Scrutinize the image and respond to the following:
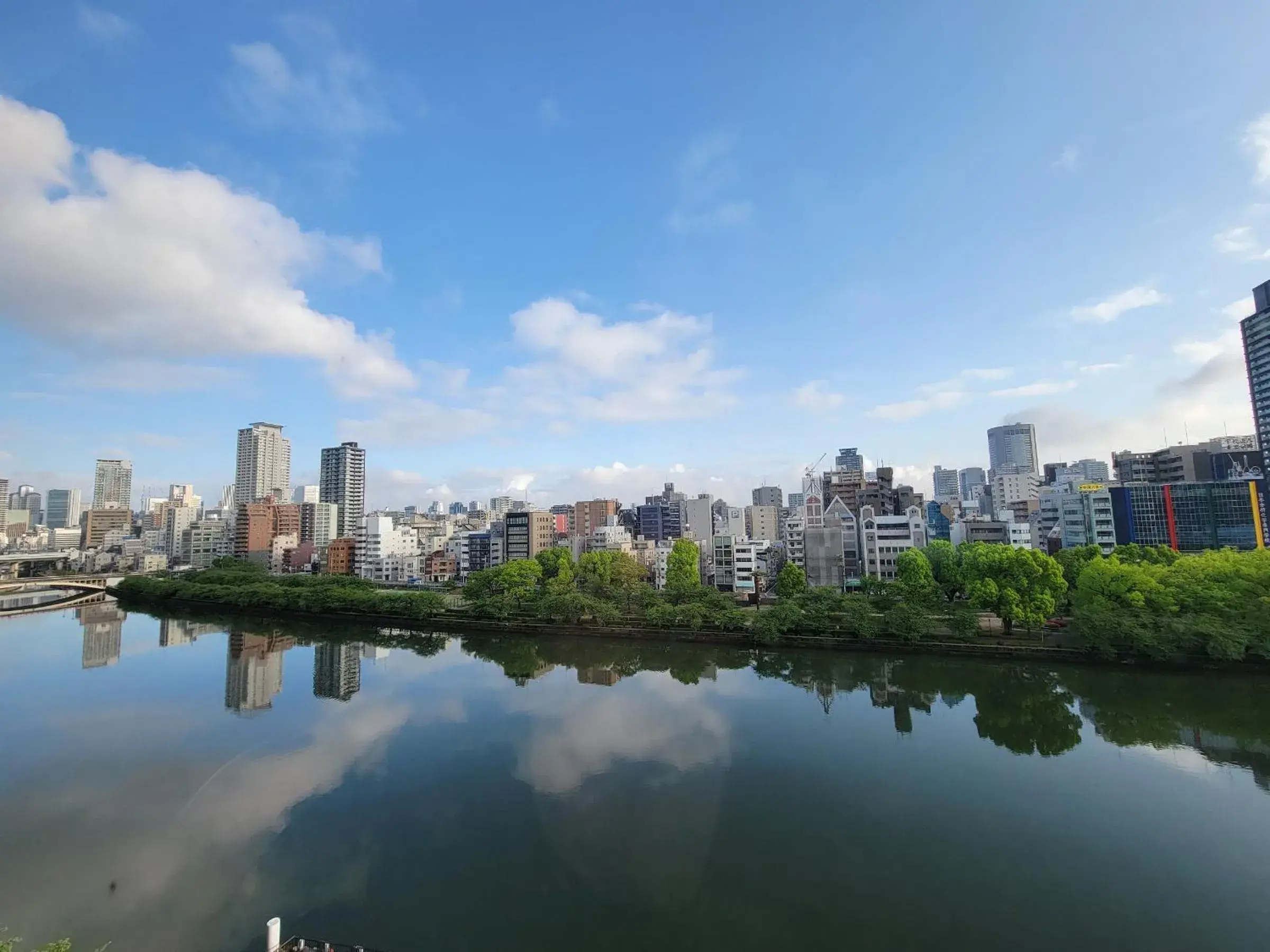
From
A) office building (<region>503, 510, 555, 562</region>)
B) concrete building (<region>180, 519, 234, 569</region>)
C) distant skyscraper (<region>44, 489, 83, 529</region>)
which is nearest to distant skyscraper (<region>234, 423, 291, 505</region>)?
concrete building (<region>180, 519, 234, 569</region>)

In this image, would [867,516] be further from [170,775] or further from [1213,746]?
[170,775]

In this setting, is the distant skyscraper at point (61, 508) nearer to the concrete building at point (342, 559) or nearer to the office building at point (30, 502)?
the office building at point (30, 502)

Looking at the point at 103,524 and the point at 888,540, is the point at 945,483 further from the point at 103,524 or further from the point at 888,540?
the point at 103,524

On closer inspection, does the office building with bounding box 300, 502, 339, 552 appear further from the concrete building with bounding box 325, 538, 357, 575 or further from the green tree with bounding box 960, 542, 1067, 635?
the green tree with bounding box 960, 542, 1067, 635

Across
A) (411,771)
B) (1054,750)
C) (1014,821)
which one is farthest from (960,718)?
(411,771)

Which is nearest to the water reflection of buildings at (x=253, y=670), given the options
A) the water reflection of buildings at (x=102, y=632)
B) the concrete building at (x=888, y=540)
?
the water reflection of buildings at (x=102, y=632)

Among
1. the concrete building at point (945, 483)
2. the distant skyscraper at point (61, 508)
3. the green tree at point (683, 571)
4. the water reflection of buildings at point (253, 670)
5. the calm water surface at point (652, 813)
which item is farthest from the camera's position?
the distant skyscraper at point (61, 508)
